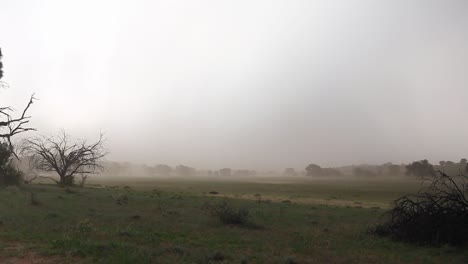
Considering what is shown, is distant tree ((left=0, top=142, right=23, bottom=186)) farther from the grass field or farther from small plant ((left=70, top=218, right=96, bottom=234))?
small plant ((left=70, top=218, right=96, bottom=234))

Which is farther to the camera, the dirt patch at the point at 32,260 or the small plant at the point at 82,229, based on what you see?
the small plant at the point at 82,229

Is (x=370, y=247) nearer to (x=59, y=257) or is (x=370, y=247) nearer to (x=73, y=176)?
(x=59, y=257)

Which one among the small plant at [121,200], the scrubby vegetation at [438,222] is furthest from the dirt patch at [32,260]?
the small plant at [121,200]

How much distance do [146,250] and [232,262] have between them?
300 centimetres

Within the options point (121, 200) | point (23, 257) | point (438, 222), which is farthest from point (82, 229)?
point (121, 200)

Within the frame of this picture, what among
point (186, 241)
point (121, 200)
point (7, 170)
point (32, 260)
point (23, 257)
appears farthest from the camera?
point (7, 170)

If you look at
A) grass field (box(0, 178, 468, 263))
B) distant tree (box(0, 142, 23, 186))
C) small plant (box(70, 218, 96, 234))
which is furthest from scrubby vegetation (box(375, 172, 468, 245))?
distant tree (box(0, 142, 23, 186))

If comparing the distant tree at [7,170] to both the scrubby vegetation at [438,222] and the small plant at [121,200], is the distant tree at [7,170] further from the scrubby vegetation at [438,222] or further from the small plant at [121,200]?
the scrubby vegetation at [438,222]

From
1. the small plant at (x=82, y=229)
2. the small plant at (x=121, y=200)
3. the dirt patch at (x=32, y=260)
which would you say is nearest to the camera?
the dirt patch at (x=32, y=260)

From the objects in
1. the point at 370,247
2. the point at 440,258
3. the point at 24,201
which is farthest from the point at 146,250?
the point at 24,201

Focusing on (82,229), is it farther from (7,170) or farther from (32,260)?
(7,170)

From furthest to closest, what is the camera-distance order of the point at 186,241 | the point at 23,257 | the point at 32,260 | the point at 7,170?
the point at 7,170
the point at 186,241
the point at 23,257
the point at 32,260

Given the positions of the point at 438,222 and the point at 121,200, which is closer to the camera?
the point at 438,222

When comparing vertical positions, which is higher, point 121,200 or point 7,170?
point 7,170
